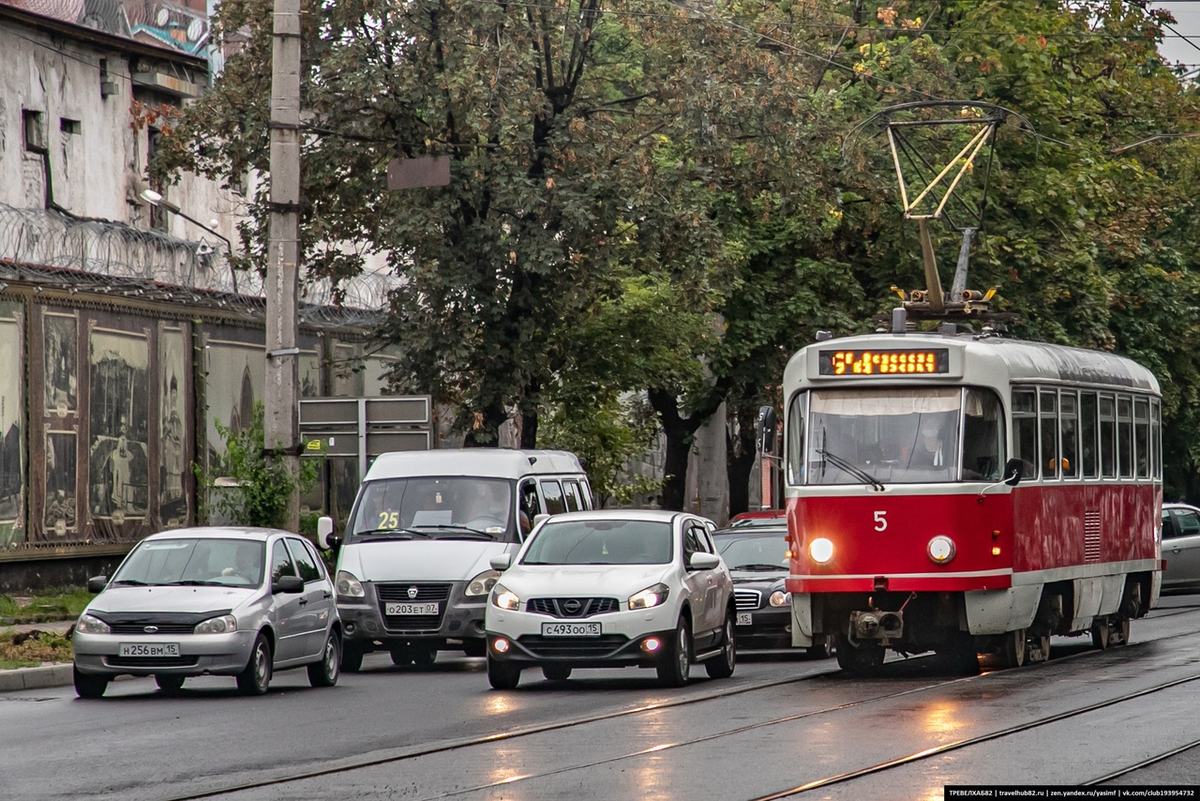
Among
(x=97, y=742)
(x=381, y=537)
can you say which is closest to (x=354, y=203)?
(x=381, y=537)

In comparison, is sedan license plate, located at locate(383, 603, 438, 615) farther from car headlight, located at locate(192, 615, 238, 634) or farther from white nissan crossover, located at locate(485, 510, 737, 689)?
car headlight, located at locate(192, 615, 238, 634)

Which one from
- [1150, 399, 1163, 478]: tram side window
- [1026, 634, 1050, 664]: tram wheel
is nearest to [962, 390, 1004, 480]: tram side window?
[1026, 634, 1050, 664]: tram wheel

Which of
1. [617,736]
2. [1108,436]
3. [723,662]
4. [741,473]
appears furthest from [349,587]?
[741,473]

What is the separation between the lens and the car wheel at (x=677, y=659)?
1750 cm

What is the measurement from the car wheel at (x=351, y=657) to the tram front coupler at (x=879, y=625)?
5679 mm

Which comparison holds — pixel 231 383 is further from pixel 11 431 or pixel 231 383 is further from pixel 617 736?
pixel 617 736

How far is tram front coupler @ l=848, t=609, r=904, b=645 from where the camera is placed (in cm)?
1766

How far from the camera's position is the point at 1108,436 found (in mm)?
21484

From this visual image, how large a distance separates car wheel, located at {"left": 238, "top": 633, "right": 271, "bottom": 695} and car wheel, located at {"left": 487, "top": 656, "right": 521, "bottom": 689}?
76.0 inches

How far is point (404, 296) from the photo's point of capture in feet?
91.5

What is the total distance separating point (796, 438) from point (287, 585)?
4.70 meters

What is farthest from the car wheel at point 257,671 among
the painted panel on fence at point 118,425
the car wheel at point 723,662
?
the painted panel on fence at point 118,425

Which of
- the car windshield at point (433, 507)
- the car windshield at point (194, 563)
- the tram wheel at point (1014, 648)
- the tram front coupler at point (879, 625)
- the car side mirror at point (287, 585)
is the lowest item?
the tram wheel at point (1014, 648)

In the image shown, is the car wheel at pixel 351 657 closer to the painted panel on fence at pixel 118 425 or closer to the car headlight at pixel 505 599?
the car headlight at pixel 505 599
